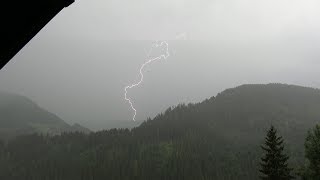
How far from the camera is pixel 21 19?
239 cm

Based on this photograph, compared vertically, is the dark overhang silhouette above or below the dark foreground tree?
below

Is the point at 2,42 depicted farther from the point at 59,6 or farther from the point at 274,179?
the point at 274,179

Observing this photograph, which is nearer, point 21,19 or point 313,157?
point 21,19

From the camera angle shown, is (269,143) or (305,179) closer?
(305,179)

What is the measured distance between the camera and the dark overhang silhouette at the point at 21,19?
7.47 ft

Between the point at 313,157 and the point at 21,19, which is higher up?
the point at 313,157

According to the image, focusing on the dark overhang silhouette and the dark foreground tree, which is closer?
the dark overhang silhouette

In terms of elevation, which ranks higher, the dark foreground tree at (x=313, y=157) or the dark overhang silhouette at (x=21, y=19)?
the dark foreground tree at (x=313, y=157)

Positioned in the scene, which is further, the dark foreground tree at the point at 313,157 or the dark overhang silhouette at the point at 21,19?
the dark foreground tree at the point at 313,157

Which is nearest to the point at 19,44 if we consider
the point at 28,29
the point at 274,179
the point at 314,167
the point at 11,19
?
the point at 28,29

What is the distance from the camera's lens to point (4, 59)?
8.59 feet

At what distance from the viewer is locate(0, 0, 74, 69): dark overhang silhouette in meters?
2.28

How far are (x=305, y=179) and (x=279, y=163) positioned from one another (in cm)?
1044

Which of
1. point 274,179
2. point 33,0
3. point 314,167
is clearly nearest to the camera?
point 33,0
